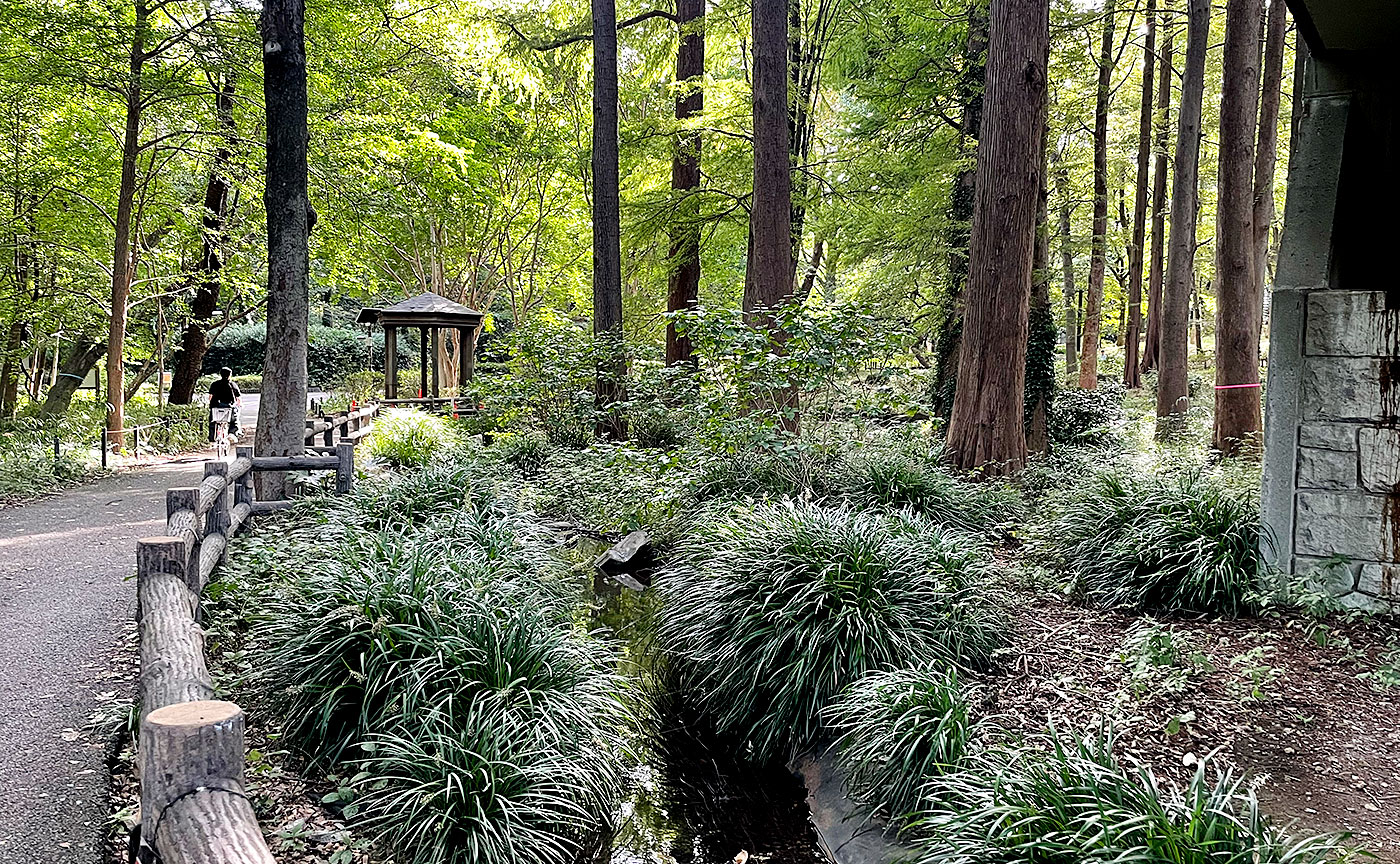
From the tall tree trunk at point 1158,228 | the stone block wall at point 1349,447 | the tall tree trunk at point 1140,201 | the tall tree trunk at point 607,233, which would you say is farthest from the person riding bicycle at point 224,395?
the tall tree trunk at point 1158,228

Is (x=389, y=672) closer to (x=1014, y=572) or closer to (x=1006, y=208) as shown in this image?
(x=1014, y=572)

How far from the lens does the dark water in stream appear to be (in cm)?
416

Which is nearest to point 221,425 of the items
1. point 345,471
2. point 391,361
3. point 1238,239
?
point 391,361

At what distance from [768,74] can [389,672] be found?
28.9 feet

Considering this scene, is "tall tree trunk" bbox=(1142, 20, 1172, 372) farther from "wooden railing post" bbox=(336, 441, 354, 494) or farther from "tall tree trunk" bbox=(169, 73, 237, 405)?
"tall tree trunk" bbox=(169, 73, 237, 405)

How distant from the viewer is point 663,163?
1631 cm

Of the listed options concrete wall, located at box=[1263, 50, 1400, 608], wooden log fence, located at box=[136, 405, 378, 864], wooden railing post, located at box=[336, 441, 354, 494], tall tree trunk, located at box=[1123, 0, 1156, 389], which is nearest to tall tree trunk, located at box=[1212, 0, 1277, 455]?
concrete wall, located at box=[1263, 50, 1400, 608]

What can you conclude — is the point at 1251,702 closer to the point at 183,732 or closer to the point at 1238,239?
the point at 183,732

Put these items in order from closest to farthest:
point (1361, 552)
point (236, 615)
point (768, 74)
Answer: point (1361, 552) < point (236, 615) < point (768, 74)

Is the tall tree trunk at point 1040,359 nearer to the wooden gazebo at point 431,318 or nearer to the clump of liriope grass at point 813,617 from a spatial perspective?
the clump of liriope grass at point 813,617

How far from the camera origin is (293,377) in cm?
895

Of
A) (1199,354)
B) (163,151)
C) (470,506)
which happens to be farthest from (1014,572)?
(1199,354)

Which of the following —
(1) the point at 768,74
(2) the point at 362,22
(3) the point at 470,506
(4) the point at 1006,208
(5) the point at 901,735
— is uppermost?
(2) the point at 362,22

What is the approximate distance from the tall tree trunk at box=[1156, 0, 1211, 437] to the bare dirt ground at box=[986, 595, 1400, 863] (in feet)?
24.4
